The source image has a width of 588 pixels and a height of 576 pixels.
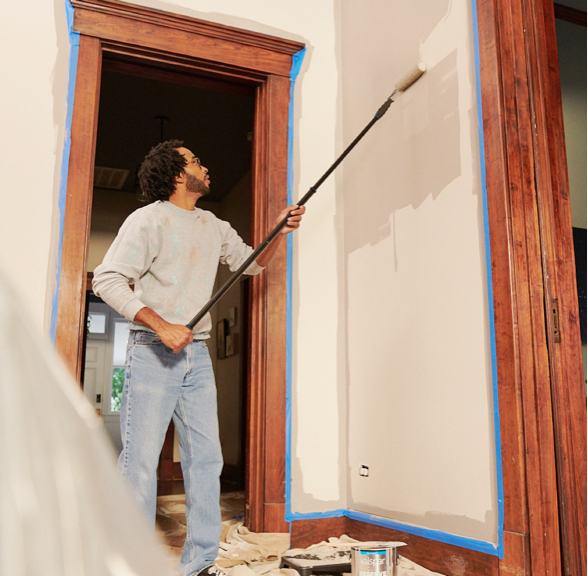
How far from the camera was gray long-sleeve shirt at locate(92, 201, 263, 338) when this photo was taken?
202cm

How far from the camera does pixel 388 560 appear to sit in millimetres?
1844

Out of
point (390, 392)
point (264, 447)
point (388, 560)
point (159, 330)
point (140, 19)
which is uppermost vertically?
point (140, 19)

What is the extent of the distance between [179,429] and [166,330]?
40 centimetres

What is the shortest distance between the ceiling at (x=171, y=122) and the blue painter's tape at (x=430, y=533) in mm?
2917

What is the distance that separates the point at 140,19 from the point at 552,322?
2.17 metres

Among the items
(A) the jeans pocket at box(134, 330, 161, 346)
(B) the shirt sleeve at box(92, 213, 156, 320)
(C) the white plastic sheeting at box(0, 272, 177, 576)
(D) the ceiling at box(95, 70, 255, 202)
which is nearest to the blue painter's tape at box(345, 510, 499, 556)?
(A) the jeans pocket at box(134, 330, 161, 346)

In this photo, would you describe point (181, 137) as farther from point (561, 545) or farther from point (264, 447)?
point (561, 545)

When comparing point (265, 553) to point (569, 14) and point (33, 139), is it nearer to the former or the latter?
point (33, 139)

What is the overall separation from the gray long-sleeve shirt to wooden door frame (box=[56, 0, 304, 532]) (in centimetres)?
40

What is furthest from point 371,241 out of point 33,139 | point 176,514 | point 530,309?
point 176,514

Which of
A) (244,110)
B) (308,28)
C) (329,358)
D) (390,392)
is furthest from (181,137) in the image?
(390,392)

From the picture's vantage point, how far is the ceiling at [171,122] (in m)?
4.71

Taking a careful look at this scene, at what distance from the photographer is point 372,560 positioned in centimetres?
183

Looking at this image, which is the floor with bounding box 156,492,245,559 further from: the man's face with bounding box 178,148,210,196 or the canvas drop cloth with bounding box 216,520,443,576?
the man's face with bounding box 178,148,210,196
